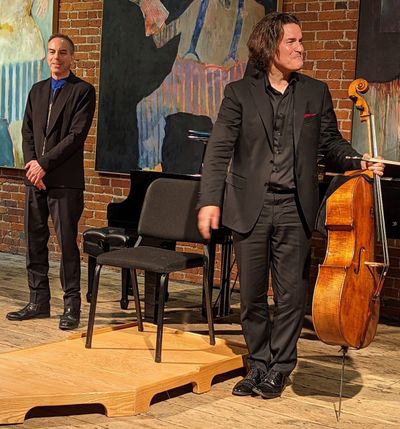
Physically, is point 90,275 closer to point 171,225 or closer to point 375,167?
point 171,225

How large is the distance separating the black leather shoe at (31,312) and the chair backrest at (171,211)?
1080 mm

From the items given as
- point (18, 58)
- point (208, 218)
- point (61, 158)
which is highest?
point (18, 58)

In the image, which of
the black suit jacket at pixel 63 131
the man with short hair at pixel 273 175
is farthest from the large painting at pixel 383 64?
the man with short hair at pixel 273 175

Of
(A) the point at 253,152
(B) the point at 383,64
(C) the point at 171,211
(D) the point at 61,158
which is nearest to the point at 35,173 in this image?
(D) the point at 61,158

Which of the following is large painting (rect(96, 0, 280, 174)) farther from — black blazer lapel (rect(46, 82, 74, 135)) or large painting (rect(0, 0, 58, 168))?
black blazer lapel (rect(46, 82, 74, 135))

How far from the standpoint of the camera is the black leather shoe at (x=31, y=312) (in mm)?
5605

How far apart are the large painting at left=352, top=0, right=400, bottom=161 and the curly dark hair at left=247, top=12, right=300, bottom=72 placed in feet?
8.18

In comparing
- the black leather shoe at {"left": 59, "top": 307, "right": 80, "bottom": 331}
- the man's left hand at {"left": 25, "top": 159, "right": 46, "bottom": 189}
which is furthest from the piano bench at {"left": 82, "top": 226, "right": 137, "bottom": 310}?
the man's left hand at {"left": 25, "top": 159, "right": 46, "bottom": 189}

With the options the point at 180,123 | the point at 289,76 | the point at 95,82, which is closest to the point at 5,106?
the point at 95,82

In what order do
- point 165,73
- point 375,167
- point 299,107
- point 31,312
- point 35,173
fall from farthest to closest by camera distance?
point 165,73, point 31,312, point 35,173, point 299,107, point 375,167

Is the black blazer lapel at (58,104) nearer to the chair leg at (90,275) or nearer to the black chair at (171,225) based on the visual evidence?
the black chair at (171,225)

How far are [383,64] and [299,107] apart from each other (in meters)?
2.55

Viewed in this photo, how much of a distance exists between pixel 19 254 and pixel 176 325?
3469 mm

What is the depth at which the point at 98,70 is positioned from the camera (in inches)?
320
